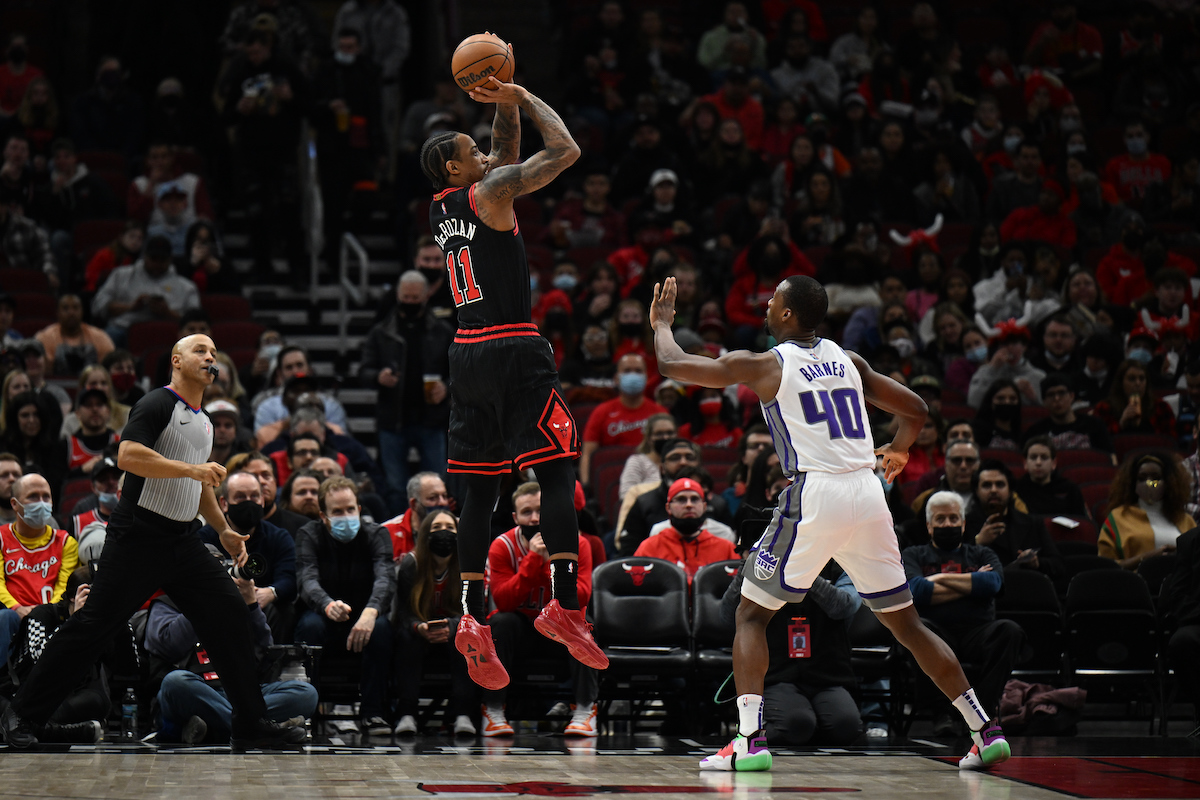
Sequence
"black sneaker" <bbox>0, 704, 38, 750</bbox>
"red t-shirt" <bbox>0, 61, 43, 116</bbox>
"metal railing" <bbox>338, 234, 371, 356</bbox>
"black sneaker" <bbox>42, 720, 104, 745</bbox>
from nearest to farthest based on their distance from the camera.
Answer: "black sneaker" <bbox>0, 704, 38, 750</bbox> → "black sneaker" <bbox>42, 720, 104, 745</bbox> → "metal railing" <bbox>338, 234, 371, 356</bbox> → "red t-shirt" <bbox>0, 61, 43, 116</bbox>

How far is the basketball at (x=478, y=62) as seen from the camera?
5996mm

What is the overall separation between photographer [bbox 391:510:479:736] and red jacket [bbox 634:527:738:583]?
141 centimetres

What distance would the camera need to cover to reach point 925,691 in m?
8.95

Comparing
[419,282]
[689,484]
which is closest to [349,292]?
[419,282]

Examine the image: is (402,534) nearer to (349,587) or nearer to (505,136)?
(349,587)

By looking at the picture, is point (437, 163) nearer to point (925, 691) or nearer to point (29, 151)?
point (925, 691)

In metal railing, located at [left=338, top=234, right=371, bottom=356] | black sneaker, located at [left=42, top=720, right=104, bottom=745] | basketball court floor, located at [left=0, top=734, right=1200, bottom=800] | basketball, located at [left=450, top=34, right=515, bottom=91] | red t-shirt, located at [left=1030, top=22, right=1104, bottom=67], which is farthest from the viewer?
red t-shirt, located at [left=1030, top=22, right=1104, bottom=67]

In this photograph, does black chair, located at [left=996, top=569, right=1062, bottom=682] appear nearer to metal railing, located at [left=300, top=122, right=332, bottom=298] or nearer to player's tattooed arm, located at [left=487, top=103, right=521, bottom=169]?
player's tattooed arm, located at [left=487, top=103, right=521, bottom=169]

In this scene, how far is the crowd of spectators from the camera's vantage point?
9.54 meters

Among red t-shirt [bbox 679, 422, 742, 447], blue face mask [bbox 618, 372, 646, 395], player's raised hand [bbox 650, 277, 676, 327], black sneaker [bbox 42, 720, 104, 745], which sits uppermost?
blue face mask [bbox 618, 372, 646, 395]

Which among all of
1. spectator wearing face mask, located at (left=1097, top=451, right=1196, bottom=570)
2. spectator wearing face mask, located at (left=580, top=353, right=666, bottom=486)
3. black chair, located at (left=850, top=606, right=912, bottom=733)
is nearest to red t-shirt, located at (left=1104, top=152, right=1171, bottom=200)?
spectator wearing face mask, located at (left=1097, top=451, right=1196, bottom=570)

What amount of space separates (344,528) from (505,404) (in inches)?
122

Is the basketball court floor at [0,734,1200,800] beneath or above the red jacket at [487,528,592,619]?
beneath

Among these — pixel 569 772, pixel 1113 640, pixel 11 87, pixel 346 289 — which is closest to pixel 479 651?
pixel 569 772
